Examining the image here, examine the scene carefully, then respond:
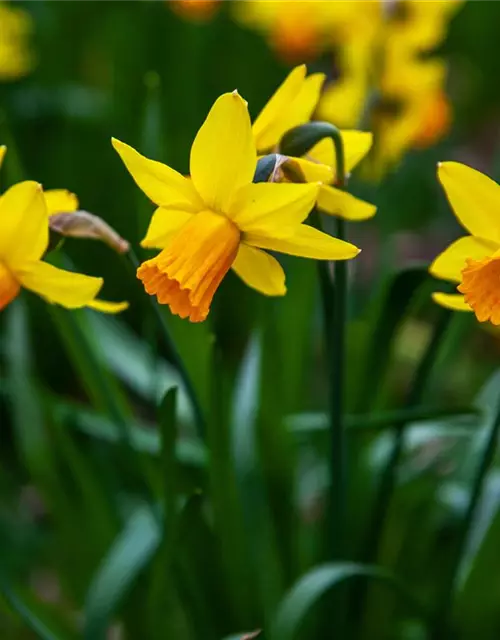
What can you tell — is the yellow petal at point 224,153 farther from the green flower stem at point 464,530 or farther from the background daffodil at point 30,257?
the green flower stem at point 464,530

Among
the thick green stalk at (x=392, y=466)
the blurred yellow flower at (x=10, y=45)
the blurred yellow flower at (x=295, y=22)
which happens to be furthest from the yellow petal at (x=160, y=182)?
the blurred yellow flower at (x=10, y=45)

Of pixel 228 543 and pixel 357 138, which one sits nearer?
pixel 357 138

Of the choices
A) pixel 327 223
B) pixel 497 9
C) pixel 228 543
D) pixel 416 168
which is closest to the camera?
pixel 228 543

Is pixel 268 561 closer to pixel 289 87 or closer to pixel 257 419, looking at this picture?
pixel 257 419

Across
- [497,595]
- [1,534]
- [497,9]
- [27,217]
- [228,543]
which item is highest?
[27,217]

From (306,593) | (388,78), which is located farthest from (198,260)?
(388,78)

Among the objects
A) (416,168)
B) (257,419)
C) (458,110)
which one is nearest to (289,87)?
(257,419)
